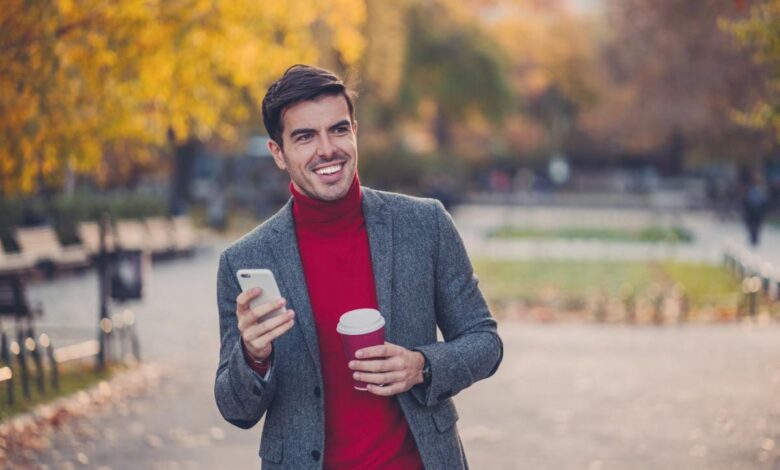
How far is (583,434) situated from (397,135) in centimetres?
4210

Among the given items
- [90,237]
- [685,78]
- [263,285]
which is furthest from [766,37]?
[685,78]

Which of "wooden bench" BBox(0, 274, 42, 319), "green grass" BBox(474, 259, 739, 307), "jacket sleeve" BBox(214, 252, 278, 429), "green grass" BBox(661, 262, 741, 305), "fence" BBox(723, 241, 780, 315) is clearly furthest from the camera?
"green grass" BBox(474, 259, 739, 307)

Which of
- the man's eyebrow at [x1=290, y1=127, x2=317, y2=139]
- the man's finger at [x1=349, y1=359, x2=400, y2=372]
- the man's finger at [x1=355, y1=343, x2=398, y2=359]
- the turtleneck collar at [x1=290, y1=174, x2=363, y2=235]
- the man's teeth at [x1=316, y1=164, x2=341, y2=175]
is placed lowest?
the man's finger at [x1=349, y1=359, x2=400, y2=372]

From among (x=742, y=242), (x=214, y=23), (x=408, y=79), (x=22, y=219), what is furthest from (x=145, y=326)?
(x=408, y=79)

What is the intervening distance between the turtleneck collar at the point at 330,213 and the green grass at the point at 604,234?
27.1 m

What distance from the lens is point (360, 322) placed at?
2.75m

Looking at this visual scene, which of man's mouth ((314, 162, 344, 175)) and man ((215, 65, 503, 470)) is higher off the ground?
man's mouth ((314, 162, 344, 175))

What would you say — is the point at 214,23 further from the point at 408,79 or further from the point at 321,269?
the point at 408,79

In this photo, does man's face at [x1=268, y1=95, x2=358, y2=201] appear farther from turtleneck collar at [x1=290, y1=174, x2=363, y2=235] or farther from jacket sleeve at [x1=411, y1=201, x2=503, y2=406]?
jacket sleeve at [x1=411, y1=201, x2=503, y2=406]

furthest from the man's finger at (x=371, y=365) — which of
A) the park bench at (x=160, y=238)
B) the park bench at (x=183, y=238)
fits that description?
the park bench at (x=183, y=238)

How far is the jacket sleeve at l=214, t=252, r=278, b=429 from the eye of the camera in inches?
115


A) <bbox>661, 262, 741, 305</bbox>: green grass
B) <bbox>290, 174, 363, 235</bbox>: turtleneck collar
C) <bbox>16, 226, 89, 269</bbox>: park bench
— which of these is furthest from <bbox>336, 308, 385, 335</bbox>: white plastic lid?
<bbox>16, 226, 89, 269</bbox>: park bench

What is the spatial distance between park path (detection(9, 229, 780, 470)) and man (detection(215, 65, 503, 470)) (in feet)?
15.9

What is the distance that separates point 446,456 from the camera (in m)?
3.07
